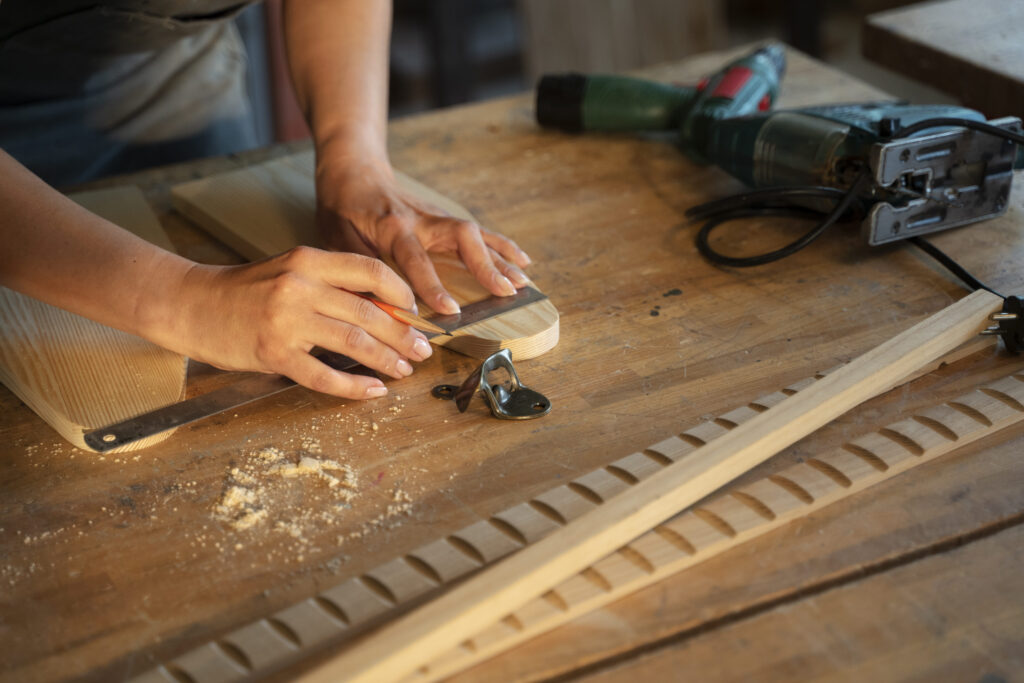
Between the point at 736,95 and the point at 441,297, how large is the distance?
2.02 ft

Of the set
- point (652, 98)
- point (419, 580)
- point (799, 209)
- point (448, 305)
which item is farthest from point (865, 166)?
point (419, 580)

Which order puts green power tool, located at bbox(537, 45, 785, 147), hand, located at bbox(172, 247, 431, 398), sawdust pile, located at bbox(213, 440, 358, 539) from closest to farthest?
sawdust pile, located at bbox(213, 440, 358, 539)
hand, located at bbox(172, 247, 431, 398)
green power tool, located at bbox(537, 45, 785, 147)

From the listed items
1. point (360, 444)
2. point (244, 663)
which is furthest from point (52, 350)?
point (244, 663)

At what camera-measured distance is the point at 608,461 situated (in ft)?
2.80

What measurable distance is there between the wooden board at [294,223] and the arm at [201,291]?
0.38 ft

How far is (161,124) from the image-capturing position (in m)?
1.65

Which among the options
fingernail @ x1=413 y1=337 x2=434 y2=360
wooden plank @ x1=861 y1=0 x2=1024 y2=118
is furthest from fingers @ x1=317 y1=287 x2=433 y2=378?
wooden plank @ x1=861 y1=0 x2=1024 y2=118

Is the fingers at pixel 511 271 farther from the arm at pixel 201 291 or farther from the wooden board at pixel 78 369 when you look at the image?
the wooden board at pixel 78 369

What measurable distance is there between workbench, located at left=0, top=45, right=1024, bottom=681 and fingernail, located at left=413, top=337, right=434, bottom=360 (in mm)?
32

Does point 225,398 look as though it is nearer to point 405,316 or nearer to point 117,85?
point 405,316

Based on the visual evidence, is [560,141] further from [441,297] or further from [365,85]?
[441,297]

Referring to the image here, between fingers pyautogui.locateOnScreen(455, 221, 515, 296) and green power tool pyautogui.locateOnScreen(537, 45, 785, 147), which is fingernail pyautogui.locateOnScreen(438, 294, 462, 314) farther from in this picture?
green power tool pyautogui.locateOnScreen(537, 45, 785, 147)

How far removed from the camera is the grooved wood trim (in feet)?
2.20

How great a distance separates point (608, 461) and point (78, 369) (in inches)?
22.1
